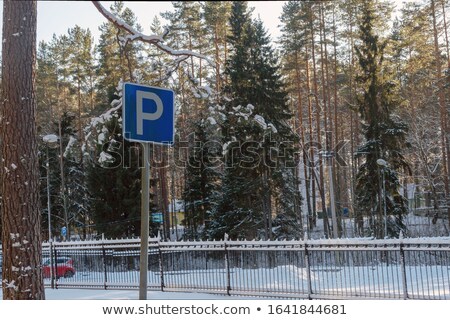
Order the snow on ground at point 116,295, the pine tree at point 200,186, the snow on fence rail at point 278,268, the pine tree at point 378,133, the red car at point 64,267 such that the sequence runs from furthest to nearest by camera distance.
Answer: the pine tree at point 200,186
the pine tree at point 378,133
the red car at point 64,267
the snow on ground at point 116,295
the snow on fence rail at point 278,268

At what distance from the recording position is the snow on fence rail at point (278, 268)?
1069 centimetres

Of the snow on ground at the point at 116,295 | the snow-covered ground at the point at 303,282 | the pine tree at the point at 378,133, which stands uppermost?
the pine tree at the point at 378,133

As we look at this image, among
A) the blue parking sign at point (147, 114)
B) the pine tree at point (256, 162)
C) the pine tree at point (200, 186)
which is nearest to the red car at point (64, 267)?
the blue parking sign at point (147, 114)

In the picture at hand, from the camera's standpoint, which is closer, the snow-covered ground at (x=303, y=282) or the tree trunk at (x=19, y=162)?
the tree trunk at (x=19, y=162)

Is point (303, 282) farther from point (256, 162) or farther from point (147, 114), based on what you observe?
point (256, 162)

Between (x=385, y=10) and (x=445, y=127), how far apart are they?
33.0 ft

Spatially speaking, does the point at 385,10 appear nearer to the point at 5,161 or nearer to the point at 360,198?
the point at 360,198

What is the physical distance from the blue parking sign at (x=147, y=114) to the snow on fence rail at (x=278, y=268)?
6685mm

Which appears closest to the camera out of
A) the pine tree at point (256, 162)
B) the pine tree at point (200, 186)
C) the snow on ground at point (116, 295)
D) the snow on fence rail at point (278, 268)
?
the snow on fence rail at point (278, 268)

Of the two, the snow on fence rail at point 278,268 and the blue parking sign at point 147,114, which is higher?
the blue parking sign at point 147,114

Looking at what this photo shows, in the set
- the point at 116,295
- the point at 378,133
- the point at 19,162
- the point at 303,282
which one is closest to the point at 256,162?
the point at 378,133

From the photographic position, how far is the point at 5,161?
6.32 metres

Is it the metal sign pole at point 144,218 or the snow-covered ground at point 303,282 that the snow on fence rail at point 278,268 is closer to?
the snow-covered ground at point 303,282

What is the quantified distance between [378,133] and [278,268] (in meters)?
23.3
